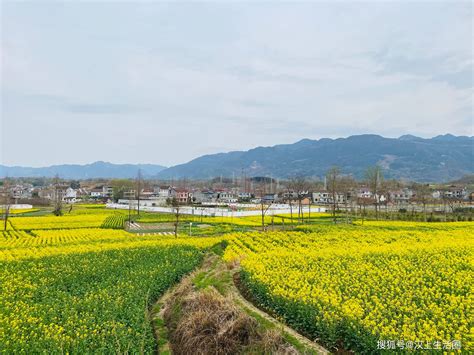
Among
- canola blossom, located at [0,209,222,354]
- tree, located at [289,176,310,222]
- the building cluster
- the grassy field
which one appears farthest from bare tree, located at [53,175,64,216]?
canola blossom, located at [0,209,222,354]

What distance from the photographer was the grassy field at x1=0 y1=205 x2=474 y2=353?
884 cm

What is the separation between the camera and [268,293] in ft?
39.9

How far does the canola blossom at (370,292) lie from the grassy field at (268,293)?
0.04m

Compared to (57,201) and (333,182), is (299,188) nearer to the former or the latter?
(333,182)

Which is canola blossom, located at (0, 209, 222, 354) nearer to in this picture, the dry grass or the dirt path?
the dirt path

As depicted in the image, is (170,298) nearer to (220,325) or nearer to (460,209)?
(220,325)

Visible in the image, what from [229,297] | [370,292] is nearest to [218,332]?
[229,297]

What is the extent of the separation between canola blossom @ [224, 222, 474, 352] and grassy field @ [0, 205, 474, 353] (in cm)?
4

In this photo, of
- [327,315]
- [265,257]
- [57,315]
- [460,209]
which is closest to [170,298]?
[57,315]

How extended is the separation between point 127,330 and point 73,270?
850 centimetres

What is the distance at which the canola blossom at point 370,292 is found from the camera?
8.59 m

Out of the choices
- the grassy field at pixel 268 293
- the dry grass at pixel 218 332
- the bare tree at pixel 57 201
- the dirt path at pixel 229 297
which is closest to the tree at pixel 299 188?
the grassy field at pixel 268 293

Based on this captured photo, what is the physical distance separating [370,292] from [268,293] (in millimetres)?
3430

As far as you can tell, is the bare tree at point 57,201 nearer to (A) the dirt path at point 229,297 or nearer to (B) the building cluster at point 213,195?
(B) the building cluster at point 213,195
